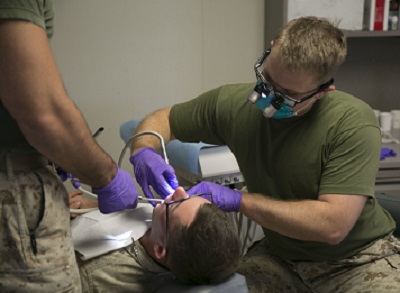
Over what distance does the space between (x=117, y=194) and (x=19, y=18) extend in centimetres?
53

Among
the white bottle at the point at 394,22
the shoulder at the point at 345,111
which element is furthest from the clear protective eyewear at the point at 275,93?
the white bottle at the point at 394,22

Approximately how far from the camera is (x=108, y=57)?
9.50 ft

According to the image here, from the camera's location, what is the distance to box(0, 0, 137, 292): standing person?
0.95 metres

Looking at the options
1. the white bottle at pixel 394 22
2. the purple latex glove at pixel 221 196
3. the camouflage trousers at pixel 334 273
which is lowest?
the camouflage trousers at pixel 334 273

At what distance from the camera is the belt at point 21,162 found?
3.64 feet

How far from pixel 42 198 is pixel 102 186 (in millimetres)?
162

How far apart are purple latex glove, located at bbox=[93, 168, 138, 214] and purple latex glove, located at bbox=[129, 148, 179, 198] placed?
194mm

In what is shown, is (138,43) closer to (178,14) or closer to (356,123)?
(178,14)

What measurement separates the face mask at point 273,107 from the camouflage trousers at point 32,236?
74 centimetres

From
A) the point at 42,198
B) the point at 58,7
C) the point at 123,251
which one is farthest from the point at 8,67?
the point at 58,7

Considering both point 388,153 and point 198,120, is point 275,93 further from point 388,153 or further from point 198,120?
point 388,153

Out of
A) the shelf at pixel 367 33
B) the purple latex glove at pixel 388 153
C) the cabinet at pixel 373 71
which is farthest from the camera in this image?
the cabinet at pixel 373 71

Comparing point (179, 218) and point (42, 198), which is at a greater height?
point (42, 198)

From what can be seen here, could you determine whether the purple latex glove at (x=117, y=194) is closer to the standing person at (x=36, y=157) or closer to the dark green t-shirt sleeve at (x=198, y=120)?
the standing person at (x=36, y=157)
